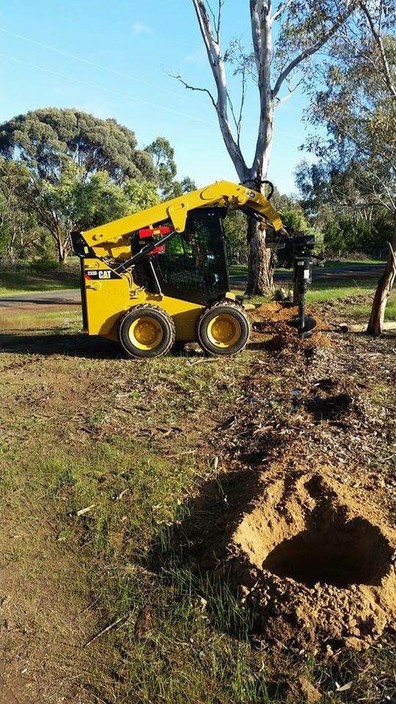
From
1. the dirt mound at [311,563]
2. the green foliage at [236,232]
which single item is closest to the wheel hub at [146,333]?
the dirt mound at [311,563]

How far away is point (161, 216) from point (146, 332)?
6.35ft

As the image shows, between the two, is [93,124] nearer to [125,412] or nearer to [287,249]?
[287,249]

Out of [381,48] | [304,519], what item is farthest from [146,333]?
[381,48]

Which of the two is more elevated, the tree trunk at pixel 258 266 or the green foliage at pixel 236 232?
the green foliage at pixel 236 232

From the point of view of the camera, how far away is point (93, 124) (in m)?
49.9

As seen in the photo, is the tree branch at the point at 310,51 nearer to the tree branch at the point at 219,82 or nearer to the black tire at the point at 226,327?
the tree branch at the point at 219,82

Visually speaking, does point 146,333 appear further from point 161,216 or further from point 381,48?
point 381,48

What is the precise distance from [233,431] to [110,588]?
2.86m

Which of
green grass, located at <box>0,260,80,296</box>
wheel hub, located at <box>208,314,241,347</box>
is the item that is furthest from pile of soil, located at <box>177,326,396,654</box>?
green grass, located at <box>0,260,80,296</box>

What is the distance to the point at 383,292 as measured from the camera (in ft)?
36.1

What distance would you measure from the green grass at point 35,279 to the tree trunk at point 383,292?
19.4 meters

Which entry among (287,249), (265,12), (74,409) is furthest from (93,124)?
(74,409)

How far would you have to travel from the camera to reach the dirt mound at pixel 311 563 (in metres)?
3.24

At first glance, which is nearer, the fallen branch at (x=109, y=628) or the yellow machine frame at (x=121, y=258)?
the fallen branch at (x=109, y=628)
